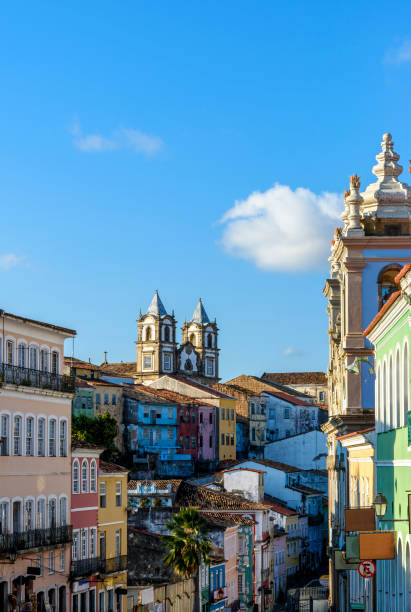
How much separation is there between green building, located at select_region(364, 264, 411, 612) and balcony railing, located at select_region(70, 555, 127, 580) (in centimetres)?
2303

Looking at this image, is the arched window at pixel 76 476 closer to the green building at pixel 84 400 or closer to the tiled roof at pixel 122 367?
the green building at pixel 84 400

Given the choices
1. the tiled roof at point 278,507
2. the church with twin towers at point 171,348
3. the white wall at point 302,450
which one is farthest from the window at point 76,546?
the church with twin towers at point 171,348

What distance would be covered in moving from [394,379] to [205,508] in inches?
2164

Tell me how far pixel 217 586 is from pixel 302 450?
6718cm

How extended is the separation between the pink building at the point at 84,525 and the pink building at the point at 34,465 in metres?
0.74

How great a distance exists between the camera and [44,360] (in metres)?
51.6

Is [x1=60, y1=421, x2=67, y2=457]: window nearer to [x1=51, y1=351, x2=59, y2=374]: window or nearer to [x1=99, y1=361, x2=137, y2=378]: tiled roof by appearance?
[x1=51, y1=351, x2=59, y2=374]: window

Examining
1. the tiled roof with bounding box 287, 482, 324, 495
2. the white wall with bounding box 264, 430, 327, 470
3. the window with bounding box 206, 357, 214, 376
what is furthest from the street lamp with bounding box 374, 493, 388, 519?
the window with bounding box 206, 357, 214, 376

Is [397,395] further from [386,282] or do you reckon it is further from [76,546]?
[76,546]

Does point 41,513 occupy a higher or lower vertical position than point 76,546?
higher

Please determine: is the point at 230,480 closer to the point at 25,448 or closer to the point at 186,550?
the point at 186,550

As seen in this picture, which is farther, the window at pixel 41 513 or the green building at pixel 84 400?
the green building at pixel 84 400

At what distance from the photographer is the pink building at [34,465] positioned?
4609 cm

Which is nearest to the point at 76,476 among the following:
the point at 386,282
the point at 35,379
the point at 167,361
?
the point at 35,379
